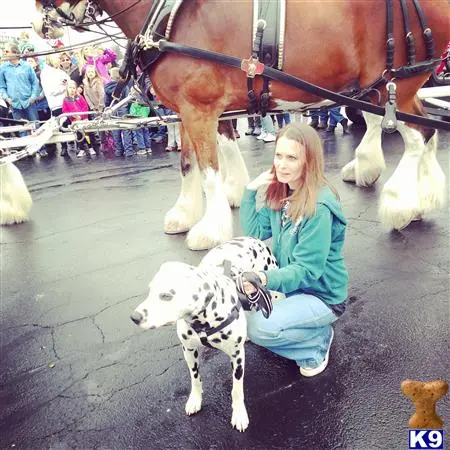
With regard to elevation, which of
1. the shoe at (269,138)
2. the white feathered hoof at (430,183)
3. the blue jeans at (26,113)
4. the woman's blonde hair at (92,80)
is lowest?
the shoe at (269,138)

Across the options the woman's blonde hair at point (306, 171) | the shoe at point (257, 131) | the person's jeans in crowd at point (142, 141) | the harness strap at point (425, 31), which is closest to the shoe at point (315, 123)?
the shoe at point (257, 131)

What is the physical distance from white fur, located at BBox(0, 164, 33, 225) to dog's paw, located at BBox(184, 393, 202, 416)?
3.68 meters

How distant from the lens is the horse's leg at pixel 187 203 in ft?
13.8

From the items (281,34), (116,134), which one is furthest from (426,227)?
(116,134)

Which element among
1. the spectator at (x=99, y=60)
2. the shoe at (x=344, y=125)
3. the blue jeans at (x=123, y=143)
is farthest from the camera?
the spectator at (x=99, y=60)

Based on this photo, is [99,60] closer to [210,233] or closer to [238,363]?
[210,233]

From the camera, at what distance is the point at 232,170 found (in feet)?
16.0

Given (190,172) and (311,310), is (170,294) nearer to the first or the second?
(311,310)

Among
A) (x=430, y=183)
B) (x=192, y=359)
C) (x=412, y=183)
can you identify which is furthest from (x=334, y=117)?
(x=192, y=359)

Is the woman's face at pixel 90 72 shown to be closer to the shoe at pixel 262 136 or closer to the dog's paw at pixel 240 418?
the shoe at pixel 262 136

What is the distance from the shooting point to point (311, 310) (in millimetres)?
2246

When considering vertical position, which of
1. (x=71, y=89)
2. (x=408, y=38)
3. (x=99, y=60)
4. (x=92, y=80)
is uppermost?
(x=408, y=38)

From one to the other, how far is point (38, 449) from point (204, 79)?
2.49 meters

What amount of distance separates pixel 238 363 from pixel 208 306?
370 mm
